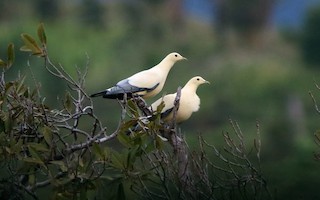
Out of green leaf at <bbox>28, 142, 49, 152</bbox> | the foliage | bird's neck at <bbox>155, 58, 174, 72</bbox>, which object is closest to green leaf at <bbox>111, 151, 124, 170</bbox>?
the foliage

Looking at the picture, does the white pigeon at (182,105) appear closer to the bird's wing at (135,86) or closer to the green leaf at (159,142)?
the bird's wing at (135,86)

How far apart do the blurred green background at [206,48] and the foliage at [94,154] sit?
19233mm

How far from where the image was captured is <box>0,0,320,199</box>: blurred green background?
28.4 m

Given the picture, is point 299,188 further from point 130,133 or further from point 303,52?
point 303,52

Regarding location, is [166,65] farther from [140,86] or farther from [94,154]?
[94,154]

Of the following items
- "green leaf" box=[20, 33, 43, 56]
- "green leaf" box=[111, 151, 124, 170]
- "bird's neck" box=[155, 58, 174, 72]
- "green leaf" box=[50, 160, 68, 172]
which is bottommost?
"green leaf" box=[50, 160, 68, 172]

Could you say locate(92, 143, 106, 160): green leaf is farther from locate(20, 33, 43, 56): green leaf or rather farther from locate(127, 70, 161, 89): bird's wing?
locate(127, 70, 161, 89): bird's wing

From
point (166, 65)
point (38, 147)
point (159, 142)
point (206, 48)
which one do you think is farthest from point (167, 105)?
point (206, 48)

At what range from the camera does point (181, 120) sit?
5992 millimetres

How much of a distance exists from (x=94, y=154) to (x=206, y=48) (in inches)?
1194

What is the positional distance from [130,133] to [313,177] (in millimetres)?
2677

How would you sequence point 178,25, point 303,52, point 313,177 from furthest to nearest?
point 178,25 < point 303,52 < point 313,177

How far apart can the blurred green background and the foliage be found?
19233mm

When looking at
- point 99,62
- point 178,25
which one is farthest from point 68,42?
point 178,25
